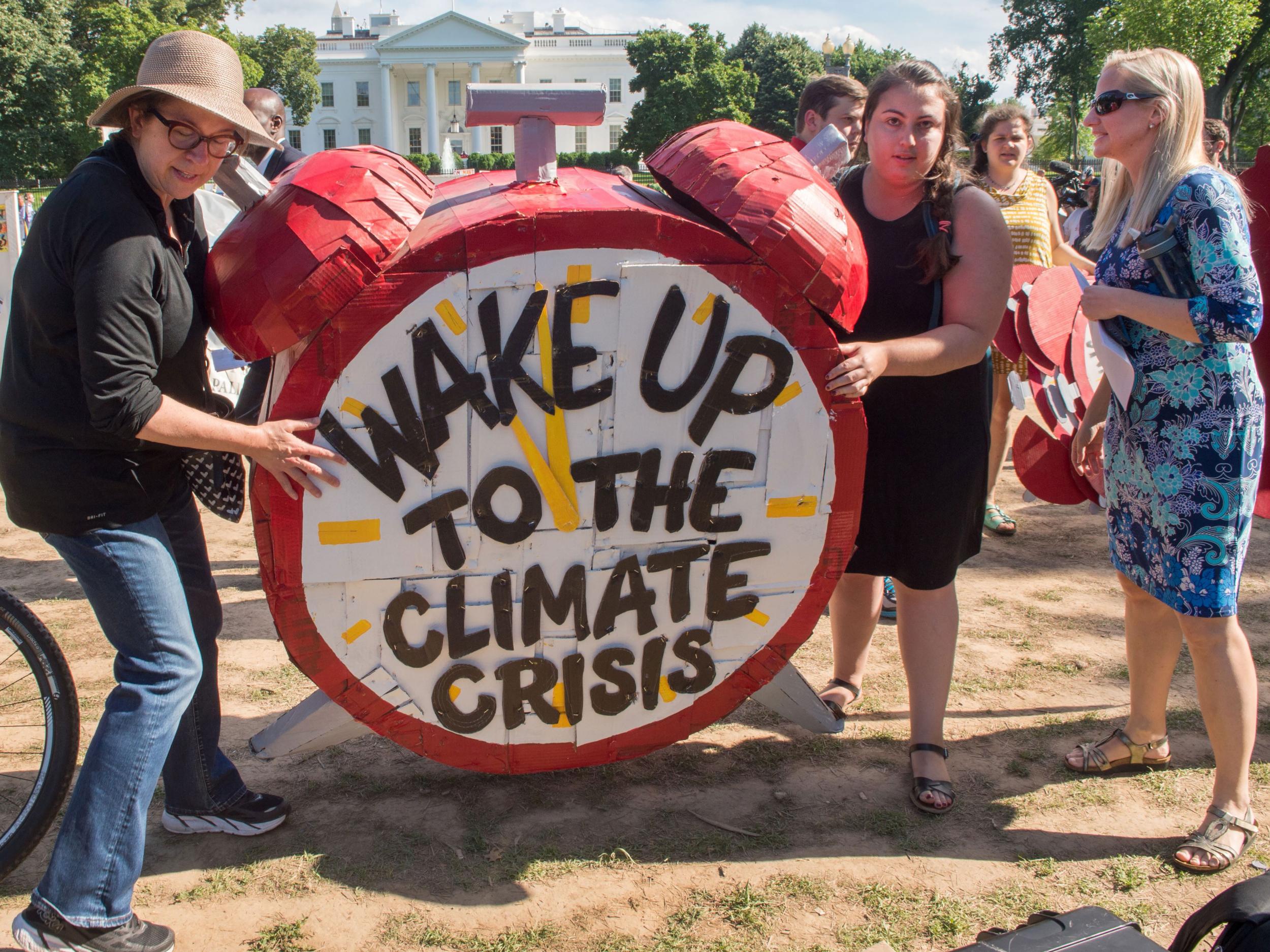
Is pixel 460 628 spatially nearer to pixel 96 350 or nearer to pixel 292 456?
pixel 292 456

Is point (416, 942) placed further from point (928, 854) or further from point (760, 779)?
point (928, 854)

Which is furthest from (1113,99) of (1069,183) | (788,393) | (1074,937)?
(1069,183)

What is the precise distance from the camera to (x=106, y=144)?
204 cm

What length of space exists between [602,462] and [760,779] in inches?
46.1

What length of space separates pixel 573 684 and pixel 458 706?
27 cm

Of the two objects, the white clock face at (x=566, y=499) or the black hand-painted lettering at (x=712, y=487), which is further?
the black hand-painted lettering at (x=712, y=487)

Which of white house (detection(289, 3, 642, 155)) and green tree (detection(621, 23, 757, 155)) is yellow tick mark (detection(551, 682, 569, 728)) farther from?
white house (detection(289, 3, 642, 155))

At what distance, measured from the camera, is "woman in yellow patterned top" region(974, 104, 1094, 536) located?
495cm

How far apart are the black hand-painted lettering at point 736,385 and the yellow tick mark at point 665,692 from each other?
1.97 feet

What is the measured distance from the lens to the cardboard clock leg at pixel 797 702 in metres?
2.87

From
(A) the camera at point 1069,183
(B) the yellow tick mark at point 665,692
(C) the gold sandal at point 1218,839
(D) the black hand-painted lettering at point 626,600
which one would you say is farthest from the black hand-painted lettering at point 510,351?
(A) the camera at point 1069,183

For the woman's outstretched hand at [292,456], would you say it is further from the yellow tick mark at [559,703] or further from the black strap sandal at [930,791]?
the black strap sandal at [930,791]

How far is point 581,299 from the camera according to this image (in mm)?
2150

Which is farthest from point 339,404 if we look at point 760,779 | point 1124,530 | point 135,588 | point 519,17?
point 519,17
